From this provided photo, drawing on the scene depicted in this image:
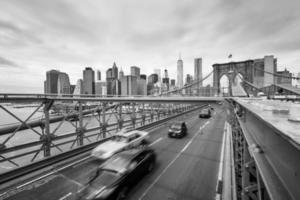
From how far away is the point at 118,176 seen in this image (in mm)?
5289

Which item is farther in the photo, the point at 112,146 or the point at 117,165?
the point at 112,146

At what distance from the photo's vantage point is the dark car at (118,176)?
470 centimetres

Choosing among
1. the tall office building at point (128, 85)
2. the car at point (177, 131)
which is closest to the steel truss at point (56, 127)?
the car at point (177, 131)

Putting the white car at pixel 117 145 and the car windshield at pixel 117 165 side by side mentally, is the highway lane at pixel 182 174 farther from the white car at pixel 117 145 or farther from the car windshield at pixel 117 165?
the white car at pixel 117 145

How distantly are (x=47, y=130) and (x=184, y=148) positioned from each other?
373 inches

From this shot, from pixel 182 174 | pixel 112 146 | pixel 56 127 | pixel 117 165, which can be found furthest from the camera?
pixel 56 127

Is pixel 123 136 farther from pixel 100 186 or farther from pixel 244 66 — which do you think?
pixel 244 66

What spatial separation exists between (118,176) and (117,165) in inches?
21.9

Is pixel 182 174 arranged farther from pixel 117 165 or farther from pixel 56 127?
pixel 56 127

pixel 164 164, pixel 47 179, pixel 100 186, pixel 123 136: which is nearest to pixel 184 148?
pixel 164 164

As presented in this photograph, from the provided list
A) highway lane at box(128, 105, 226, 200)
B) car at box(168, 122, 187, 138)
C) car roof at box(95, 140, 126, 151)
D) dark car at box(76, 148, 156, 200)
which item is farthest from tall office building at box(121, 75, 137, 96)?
dark car at box(76, 148, 156, 200)

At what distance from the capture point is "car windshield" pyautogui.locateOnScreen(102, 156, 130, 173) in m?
5.59

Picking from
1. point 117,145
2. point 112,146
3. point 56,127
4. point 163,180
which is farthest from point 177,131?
point 56,127

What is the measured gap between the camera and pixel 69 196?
215 inches
